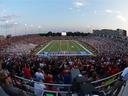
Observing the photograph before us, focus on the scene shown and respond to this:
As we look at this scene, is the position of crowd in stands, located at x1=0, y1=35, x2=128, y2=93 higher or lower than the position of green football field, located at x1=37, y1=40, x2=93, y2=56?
higher

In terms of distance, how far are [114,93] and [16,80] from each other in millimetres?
3472

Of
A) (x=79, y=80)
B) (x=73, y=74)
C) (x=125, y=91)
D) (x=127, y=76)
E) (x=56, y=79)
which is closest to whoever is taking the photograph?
(x=125, y=91)

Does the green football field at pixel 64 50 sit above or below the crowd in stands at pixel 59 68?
below

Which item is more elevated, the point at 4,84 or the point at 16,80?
the point at 4,84

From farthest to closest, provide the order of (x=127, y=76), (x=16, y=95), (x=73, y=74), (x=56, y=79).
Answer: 1. (x=56, y=79)
2. (x=73, y=74)
3. (x=127, y=76)
4. (x=16, y=95)

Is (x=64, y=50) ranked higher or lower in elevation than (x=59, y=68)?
lower

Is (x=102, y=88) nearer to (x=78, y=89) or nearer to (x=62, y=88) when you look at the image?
(x=62, y=88)

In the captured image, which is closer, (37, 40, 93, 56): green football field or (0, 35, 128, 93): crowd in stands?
(0, 35, 128, 93): crowd in stands

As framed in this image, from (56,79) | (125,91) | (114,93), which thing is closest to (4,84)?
(125,91)

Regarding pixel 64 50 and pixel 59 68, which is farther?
pixel 64 50

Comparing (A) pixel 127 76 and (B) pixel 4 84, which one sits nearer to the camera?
(B) pixel 4 84

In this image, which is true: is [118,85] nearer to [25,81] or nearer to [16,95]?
[16,95]

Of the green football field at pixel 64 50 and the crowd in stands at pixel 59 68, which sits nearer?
the crowd in stands at pixel 59 68

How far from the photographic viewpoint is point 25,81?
11.3m
